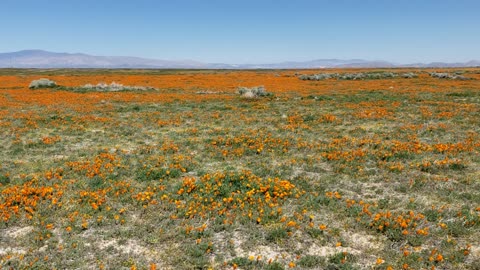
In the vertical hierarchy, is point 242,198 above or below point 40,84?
below

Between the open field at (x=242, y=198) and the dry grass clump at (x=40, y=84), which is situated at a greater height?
the dry grass clump at (x=40, y=84)

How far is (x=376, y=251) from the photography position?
6469 millimetres

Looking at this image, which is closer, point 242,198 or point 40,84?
point 242,198

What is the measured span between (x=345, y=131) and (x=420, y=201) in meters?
8.94

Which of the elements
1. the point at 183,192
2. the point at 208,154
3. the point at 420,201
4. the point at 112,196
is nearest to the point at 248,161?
the point at 208,154

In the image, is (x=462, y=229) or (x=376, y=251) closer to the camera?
(x=376, y=251)

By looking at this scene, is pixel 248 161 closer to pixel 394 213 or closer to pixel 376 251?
pixel 394 213

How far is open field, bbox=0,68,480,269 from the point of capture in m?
6.41

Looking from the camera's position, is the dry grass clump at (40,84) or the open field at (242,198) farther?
the dry grass clump at (40,84)

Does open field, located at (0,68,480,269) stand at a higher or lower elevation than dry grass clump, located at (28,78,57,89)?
lower

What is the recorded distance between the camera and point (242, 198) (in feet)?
28.9

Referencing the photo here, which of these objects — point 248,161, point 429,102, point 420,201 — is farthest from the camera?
point 429,102

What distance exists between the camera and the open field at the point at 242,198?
6414 mm

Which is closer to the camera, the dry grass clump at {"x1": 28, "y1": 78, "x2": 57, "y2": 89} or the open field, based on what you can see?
the open field
